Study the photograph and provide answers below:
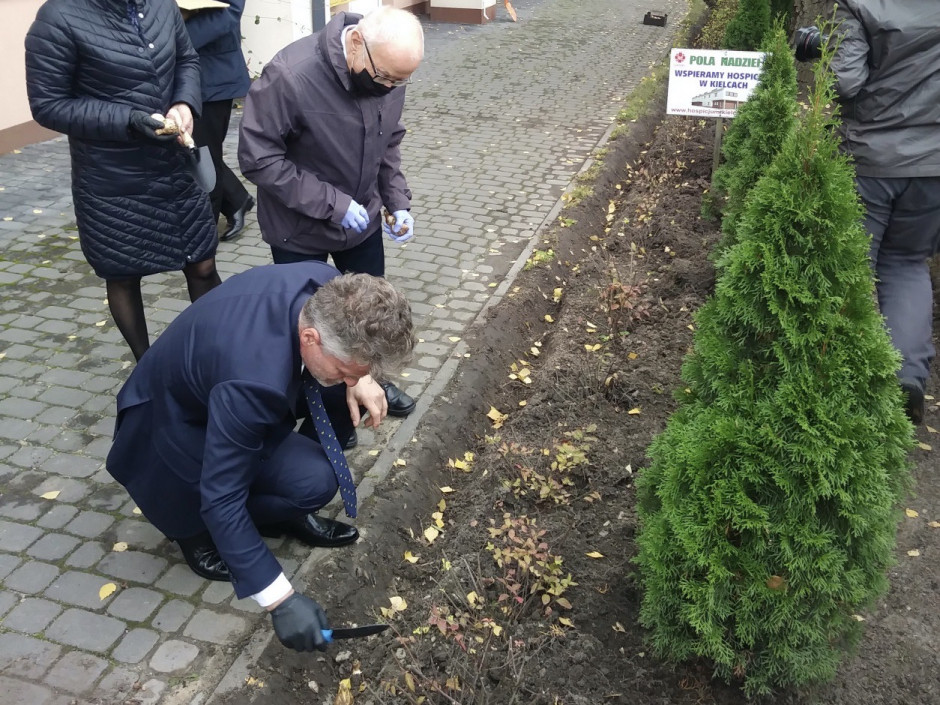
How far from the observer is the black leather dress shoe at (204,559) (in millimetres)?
3217

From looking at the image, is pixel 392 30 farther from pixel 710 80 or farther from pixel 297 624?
pixel 710 80

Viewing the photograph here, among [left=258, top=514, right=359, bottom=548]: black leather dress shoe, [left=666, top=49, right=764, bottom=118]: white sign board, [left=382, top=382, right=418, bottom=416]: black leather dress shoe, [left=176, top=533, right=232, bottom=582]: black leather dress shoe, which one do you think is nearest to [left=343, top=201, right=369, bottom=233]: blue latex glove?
[left=382, top=382, right=418, bottom=416]: black leather dress shoe

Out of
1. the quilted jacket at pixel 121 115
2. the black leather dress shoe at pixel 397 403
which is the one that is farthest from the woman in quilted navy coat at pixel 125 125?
the black leather dress shoe at pixel 397 403

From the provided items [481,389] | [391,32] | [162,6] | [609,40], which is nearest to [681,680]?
[481,389]

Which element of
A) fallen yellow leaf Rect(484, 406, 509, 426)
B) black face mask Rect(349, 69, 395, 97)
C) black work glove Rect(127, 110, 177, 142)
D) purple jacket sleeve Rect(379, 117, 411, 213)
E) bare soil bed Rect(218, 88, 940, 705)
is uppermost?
black face mask Rect(349, 69, 395, 97)

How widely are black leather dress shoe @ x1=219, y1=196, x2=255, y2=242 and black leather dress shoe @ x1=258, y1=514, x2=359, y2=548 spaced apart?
3292 millimetres

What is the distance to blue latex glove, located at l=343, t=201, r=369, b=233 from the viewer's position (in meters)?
3.58

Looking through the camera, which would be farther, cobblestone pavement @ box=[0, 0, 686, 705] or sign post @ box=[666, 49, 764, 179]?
sign post @ box=[666, 49, 764, 179]

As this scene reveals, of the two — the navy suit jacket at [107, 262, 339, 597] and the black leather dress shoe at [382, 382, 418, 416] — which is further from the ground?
the navy suit jacket at [107, 262, 339, 597]

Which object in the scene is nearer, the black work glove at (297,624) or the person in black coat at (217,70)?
the black work glove at (297,624)

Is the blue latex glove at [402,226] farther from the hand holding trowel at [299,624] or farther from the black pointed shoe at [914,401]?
the black pointed shoe at [914,401]

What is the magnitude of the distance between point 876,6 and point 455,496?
9.62 ft

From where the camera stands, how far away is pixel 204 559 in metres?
3.24

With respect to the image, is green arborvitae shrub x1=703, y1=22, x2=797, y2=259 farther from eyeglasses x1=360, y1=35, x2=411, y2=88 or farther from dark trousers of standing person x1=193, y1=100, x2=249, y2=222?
dark trousers of standing person x1=193, y1=100, x2=249, y2=222
